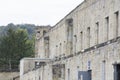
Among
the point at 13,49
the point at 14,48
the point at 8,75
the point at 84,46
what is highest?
the point at 14,48

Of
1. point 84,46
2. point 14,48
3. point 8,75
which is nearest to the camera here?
point 84,46

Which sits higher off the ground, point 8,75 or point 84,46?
point 84,46

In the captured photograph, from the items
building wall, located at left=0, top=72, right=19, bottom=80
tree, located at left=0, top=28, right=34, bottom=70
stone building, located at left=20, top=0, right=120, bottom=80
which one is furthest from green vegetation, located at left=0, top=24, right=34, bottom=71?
stone building, located at left=20, top=0, right=120, bottom=80

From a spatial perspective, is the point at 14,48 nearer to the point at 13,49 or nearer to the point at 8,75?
the point at 13,49

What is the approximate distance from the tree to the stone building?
29171 millimetres

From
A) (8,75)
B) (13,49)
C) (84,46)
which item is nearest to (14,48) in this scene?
(13,49)

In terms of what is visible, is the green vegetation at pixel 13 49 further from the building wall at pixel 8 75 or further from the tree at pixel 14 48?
the building wall at pixel 8 75

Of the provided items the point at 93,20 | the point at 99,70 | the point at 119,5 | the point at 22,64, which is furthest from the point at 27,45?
the point at 99,70

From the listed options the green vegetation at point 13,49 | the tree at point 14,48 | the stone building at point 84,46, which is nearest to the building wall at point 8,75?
the green vegetation at point 13,49

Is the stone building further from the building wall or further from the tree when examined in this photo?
the tree

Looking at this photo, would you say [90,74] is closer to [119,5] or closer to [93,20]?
[119,5]

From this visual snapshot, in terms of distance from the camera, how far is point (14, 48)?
108m

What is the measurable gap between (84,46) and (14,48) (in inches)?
2224

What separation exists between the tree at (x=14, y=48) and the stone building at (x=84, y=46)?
2917cm
